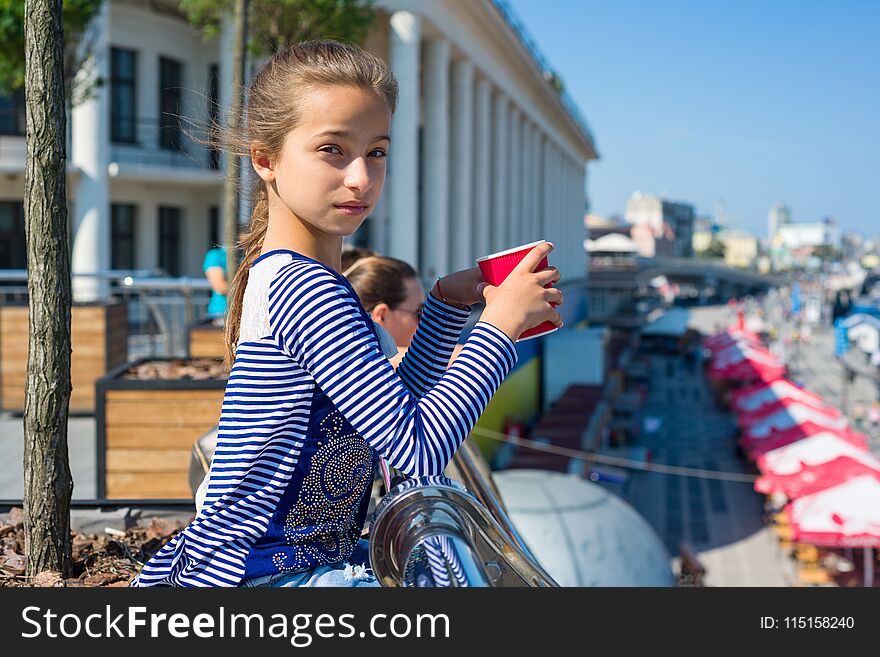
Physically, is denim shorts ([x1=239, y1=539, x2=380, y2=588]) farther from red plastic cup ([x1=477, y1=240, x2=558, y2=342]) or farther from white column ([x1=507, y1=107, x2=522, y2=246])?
white column ([x1=507, y1=107, x2=522, y2=246])

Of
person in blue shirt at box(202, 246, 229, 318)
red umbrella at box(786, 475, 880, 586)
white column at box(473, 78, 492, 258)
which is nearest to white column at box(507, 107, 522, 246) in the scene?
white column at box(473, 78, 492, 258)

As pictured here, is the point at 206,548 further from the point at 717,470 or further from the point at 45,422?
the point at 717,470

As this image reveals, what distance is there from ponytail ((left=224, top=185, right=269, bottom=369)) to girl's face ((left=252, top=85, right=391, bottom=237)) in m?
0.17

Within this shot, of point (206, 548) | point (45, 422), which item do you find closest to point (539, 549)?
point (45, 422)

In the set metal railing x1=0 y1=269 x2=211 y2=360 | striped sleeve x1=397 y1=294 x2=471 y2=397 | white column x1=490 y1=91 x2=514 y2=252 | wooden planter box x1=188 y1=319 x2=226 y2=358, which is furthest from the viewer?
white column x1=490 y1=91 x2=514 y2=252

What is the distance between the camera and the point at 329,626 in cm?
165

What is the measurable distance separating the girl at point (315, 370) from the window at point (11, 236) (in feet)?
66.2

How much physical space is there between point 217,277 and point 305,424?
18.7ft

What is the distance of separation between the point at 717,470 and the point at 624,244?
5067cm

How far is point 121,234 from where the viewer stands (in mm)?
22047

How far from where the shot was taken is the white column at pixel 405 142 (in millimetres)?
20031

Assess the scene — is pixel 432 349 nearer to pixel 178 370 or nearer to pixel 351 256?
pixel 351 256

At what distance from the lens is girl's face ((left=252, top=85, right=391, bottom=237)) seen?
5.97 feet

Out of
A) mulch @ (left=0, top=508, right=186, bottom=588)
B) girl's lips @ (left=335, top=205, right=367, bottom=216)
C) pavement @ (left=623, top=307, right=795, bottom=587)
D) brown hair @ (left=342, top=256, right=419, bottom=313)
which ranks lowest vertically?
pavement @ (left=623, top=307, right=795, bottom=587)
